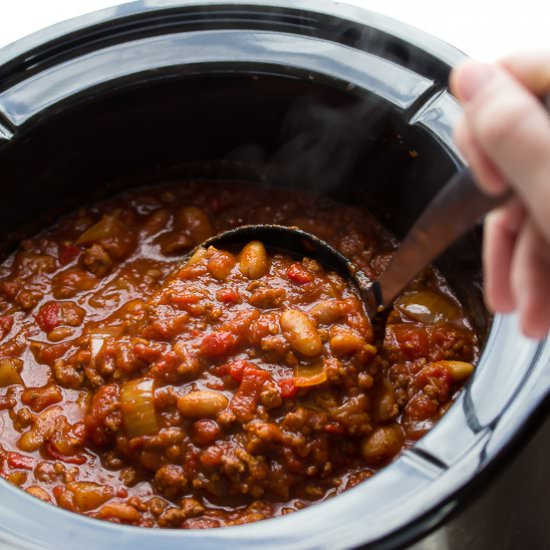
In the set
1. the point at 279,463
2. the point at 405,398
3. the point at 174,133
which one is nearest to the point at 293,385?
the point at 279,463

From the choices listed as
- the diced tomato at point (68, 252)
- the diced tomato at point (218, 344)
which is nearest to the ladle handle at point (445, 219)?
the diced tomato at point (218, 344)

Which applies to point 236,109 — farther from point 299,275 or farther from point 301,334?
point 301,334

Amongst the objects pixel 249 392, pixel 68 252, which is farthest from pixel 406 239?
pixel 68 252

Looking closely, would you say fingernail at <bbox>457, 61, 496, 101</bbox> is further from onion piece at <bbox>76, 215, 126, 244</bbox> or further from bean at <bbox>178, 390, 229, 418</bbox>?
onion piece at <bbox>76, 215, 126, 244</bbox>

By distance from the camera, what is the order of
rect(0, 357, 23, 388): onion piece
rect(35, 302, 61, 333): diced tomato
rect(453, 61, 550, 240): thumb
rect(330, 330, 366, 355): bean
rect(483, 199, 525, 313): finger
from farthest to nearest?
rect(35, 302, 61, 333): diced tomato, rect(0, 357, 23, 388): onion piece, rect(330, 330, 366, 355): bean, rect(483, 199, 525, 313): finger, rect(453, 61, 550, 240): thumb

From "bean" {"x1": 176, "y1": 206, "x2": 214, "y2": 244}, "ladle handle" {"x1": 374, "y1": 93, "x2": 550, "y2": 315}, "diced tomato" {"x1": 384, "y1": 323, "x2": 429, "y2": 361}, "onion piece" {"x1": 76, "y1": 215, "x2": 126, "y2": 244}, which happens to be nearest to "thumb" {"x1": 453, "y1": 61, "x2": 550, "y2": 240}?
"ladle handle" {"x1": 374, "y1": 93, "x2": 550, "y2": 315}

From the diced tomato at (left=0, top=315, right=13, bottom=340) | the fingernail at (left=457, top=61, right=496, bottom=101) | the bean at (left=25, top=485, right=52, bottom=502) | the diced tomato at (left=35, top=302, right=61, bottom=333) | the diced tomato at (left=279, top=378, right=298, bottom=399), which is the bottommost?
the bean at (left=25, top=485, right=52, bottom=502)

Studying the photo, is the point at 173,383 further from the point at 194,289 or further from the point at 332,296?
the point at 332,296
